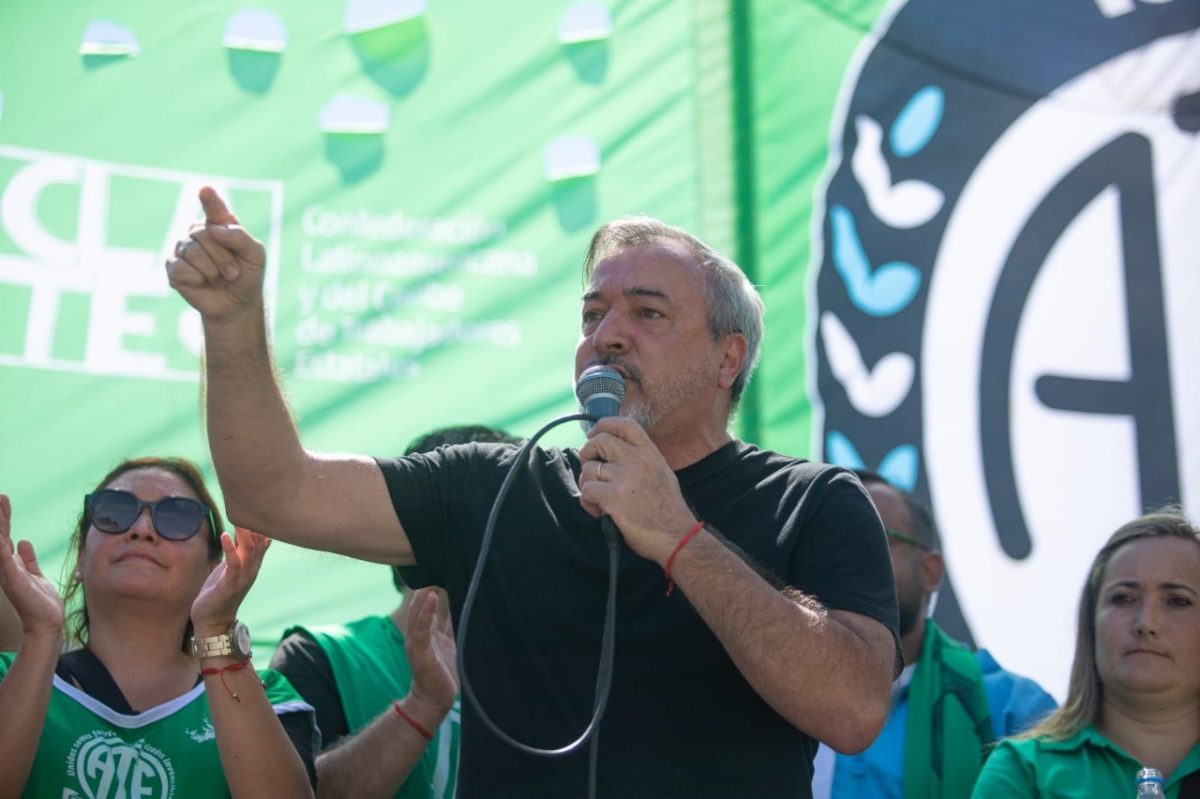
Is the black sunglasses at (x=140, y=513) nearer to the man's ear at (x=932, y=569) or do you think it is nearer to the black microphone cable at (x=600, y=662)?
the black microphone cable at (x=600, y=662)

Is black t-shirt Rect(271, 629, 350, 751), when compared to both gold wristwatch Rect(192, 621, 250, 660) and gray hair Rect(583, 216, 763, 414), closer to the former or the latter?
gold wristwatch Rect(192, 621, 250, 660)

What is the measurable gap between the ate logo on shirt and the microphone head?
107 centimetres

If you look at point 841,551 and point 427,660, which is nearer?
point 841,551

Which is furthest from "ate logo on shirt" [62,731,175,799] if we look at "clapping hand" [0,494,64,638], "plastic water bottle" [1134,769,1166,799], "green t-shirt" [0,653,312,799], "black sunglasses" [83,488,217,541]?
"plastic water bottle" [1134,769,1166,799]

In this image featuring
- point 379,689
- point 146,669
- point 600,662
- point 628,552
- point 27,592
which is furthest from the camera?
point 379,689

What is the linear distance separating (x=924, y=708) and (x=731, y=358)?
4.29ft

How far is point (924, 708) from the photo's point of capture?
355 centimetres

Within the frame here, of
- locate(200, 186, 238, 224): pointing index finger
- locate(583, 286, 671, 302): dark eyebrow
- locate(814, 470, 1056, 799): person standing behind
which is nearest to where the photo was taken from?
locate(200, 186, 238, 224): pointing index finger

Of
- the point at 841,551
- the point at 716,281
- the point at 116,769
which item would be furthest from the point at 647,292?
Answer: the point at 116,769

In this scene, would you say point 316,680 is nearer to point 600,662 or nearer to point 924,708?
point 600,662

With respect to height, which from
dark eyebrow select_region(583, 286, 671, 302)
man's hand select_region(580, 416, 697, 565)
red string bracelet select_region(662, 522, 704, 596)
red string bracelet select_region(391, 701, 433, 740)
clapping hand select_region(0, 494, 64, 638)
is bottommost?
red string bracelet select_region(391, 701, 433, 740)

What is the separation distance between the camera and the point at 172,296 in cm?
379

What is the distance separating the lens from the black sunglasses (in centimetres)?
292

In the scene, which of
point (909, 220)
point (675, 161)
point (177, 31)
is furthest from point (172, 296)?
point (909, 220)
